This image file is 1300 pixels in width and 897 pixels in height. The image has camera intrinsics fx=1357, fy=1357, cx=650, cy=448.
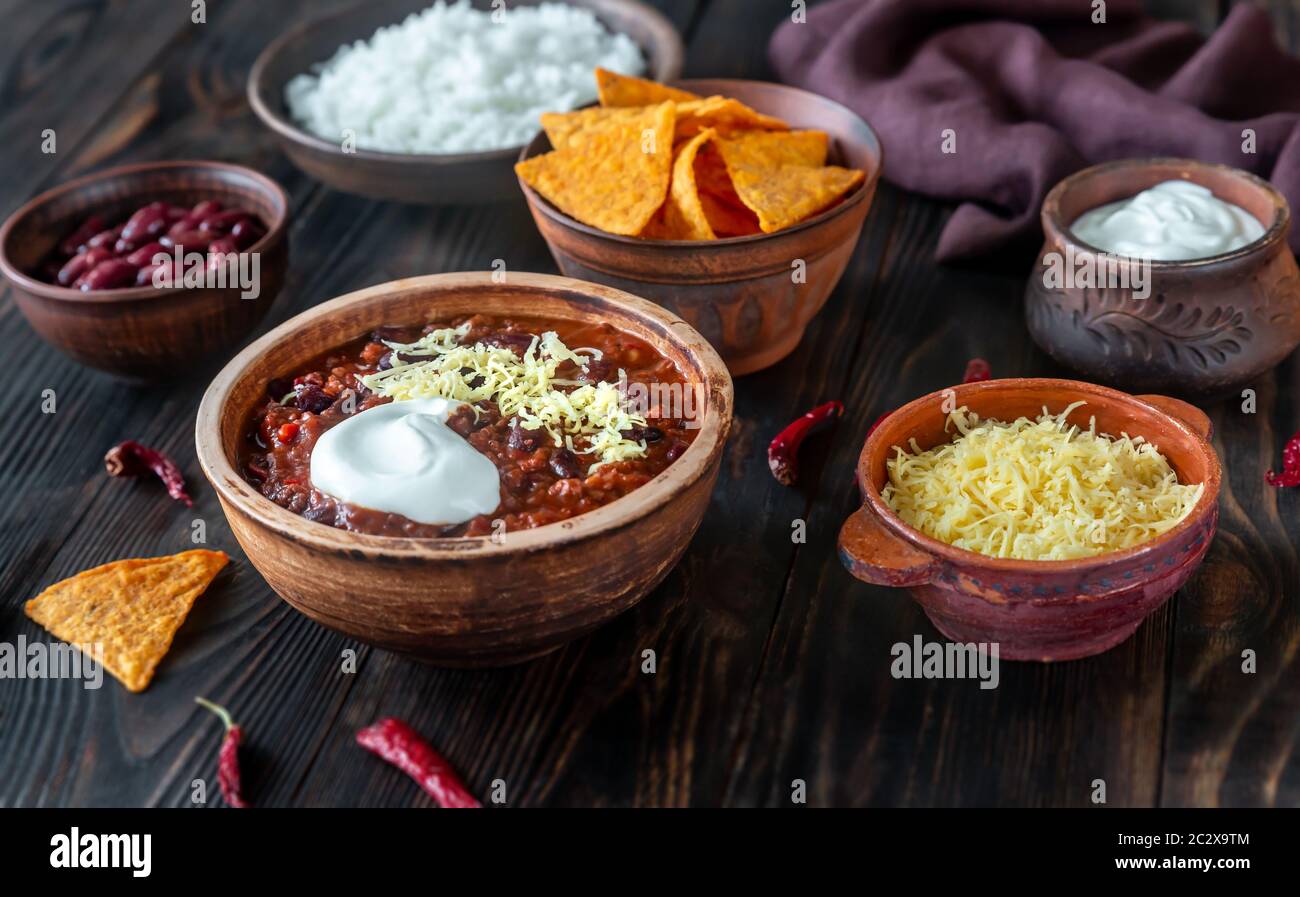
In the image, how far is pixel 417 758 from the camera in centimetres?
205

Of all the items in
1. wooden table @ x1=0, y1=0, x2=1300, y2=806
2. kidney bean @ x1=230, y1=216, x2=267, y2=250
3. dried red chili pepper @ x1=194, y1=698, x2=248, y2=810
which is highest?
kidney bean @ x1=230, y1=216, x2=267, y2=250

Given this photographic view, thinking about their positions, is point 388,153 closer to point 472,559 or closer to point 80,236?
point 80,236

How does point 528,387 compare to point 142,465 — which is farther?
point 142,465

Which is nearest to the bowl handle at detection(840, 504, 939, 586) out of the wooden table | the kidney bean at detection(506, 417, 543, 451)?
the wooden table

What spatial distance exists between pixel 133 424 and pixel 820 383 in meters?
1.47

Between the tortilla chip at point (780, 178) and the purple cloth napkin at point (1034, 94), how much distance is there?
1.65ft

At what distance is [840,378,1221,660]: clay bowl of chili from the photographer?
1993mm

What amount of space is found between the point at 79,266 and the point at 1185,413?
2234mm

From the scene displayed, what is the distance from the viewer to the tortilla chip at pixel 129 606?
2252 millimetres

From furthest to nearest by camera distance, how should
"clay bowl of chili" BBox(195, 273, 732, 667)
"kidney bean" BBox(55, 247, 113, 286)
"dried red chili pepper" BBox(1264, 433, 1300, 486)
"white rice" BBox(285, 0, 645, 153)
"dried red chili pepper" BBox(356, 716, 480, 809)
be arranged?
1. "white rice" BBox(285, 0, 645, 153)
2. "kidney bean" BBox(55, 247, 113, 286)
3. "dried red chili pepper" BBox(1264, 433, 1300, 486)
4. "dried red chili pepper" BBox(356, 716, 480, 809)
5. "clay bowl of chili" BBox(195, 273, 732, 667)

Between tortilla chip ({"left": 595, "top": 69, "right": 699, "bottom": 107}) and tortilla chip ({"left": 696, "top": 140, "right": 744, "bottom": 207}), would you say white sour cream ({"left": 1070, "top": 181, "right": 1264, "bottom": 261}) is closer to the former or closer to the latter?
tortilla chip ({"left": 696, "top": 140, "right": 744, "bottom": 207})

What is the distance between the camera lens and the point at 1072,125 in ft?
11.1

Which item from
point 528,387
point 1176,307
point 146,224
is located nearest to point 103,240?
point 146,224

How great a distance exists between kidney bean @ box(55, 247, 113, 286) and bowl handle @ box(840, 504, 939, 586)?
1.76 meters
